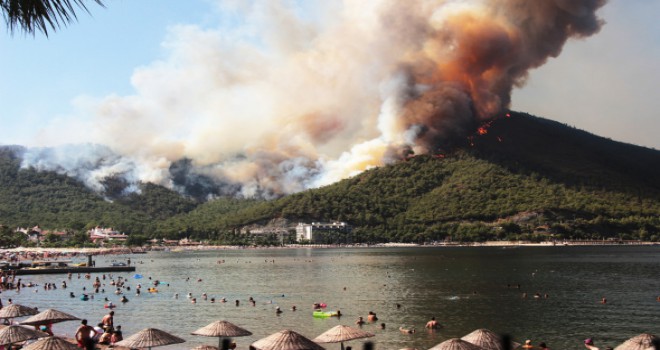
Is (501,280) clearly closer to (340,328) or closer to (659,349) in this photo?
(340,328)

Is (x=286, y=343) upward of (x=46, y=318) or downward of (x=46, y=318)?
downward

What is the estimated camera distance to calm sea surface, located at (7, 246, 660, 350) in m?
44.1

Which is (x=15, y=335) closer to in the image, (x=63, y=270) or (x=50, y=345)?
(x=50, y=345)

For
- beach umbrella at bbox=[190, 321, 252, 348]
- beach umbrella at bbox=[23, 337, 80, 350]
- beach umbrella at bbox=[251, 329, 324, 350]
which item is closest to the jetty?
beach umbrella at bbox=[190, 321, 252, 348]

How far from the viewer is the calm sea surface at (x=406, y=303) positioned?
44062 millimetres

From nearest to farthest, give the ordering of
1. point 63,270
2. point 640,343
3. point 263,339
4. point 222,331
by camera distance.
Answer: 1. point 640,343
2. point 263,339
3. point 222,331
4. point 63,270

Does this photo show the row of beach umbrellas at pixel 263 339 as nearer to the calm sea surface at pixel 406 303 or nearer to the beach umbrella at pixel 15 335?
the beach umbrella at pixel 15 335

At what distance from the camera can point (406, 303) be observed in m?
59.9

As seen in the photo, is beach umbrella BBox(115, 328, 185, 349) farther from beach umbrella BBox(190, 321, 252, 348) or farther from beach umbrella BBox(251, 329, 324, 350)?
beach umbrella BBox(251, 329, 324, 350)

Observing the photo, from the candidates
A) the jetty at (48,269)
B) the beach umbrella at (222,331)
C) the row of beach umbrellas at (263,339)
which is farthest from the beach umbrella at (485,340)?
the jetty at (48,269)

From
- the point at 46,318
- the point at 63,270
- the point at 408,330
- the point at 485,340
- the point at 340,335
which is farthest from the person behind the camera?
the point at 63,270

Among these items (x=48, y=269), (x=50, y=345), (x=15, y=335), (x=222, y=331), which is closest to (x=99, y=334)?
(x=15, y=335)

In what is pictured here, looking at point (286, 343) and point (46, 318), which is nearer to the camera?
point (286, 343)

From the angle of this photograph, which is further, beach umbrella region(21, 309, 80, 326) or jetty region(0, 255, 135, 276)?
jetty region(0, 255, 135, 276)
